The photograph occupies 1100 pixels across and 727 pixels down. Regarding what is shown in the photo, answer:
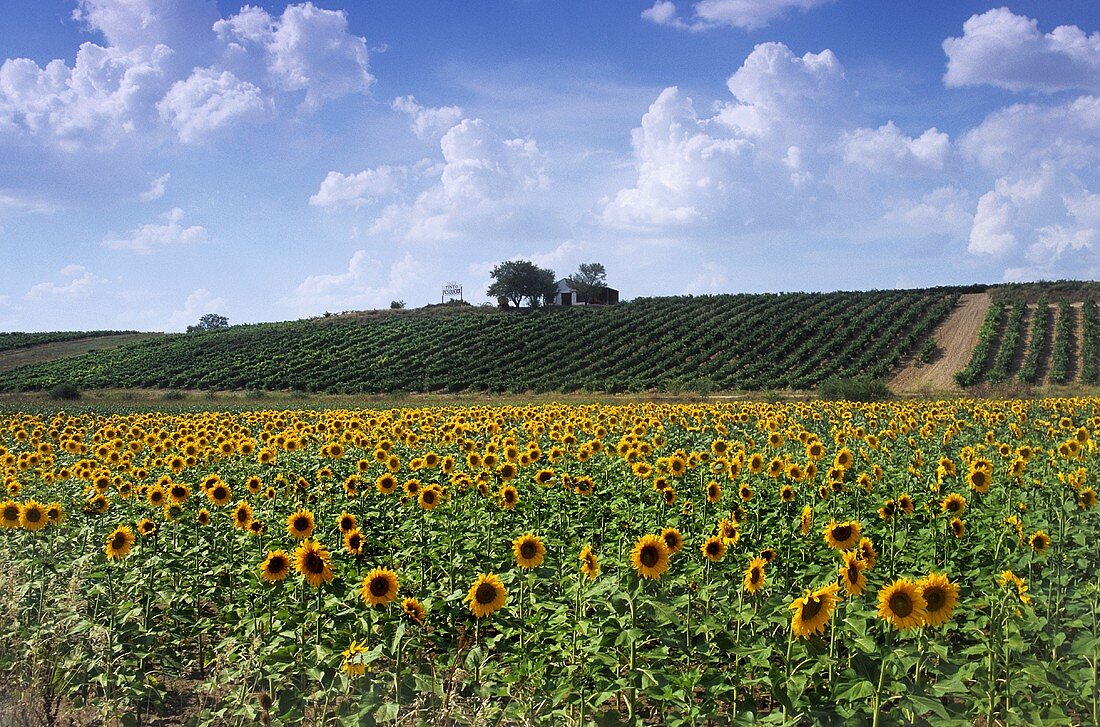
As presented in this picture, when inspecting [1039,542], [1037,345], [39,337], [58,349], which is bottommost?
[1039,542]

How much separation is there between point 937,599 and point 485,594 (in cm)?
235

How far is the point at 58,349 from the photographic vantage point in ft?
274

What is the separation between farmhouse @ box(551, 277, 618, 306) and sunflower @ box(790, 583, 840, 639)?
290 feet

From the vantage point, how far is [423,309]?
85125mm

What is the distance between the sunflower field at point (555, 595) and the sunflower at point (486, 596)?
1 centimetres

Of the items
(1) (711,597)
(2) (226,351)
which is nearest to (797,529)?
(1) (711,597)

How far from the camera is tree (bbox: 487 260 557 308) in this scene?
3499 inches

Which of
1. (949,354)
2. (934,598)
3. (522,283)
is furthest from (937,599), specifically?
(522,283)

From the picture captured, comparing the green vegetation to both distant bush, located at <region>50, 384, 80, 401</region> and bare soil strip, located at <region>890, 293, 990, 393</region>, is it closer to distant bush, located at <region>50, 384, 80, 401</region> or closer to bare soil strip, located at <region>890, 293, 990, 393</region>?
distant bush, located at <region>50, 384, 80, 401</region>

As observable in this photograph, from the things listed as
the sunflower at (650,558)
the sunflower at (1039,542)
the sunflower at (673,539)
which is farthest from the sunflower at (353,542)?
the sunflower at (1039,542)

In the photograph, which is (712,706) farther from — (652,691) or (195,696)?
(195,696)

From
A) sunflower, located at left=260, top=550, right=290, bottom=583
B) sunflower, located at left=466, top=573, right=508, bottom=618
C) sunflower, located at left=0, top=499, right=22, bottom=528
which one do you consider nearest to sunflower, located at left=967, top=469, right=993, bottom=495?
sunflower, located at left=466, top=573, right=508, bottom=618

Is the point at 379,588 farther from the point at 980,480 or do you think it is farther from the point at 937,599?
the point at 980,480

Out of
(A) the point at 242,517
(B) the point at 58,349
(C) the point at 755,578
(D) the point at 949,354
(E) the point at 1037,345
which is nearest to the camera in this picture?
(C) the point at 755,578
